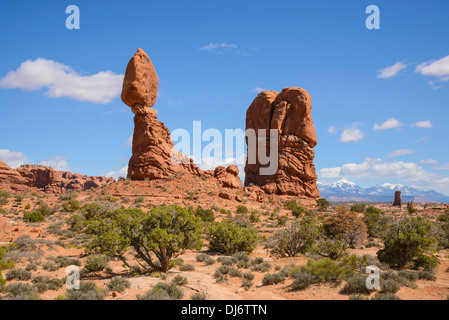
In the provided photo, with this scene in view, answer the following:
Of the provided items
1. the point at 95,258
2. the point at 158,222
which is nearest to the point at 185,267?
the point at 158,222

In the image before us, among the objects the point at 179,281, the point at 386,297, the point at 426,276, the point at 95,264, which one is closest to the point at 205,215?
the point at 95,264

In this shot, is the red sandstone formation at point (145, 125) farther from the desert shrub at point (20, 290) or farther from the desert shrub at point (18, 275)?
the desert shrub at point (20, 290)

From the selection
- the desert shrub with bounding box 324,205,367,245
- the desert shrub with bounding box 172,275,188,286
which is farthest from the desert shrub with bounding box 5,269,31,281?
the desert shrub with bounding box 324,205,367,245

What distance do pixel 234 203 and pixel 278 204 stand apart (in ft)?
24.0

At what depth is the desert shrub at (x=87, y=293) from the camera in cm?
920

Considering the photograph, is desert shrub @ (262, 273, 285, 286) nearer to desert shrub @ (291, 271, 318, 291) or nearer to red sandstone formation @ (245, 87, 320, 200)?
desert shrub @ (291, 271, 318, 291)

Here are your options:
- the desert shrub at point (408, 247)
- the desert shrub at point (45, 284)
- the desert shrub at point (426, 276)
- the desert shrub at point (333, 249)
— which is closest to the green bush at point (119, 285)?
the desert shrub at point (45, 284)

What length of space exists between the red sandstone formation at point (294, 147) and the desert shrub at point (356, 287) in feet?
120

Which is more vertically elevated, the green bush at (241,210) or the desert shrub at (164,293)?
the green bush at (241,210)

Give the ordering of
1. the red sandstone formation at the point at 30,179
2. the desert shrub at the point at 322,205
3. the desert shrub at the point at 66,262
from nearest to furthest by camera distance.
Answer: the desert shrub at the point at 66,262
the desert shrub at the point at 322,205
the red sandstone formation at the point at 30,179

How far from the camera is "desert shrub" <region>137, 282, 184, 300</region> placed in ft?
30.2

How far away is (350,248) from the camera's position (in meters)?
20.9

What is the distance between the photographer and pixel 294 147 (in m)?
48.8

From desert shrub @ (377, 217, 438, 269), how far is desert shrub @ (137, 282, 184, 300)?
34.0ft
